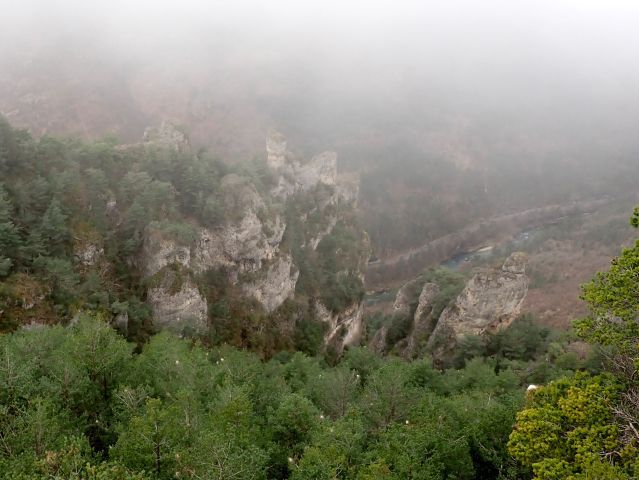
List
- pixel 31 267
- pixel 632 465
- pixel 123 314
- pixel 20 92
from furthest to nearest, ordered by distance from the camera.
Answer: pixel 20 92, pixel 123 314, pixel 31 267, pixel 632 465

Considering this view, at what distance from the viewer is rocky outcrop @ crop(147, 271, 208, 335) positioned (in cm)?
6159

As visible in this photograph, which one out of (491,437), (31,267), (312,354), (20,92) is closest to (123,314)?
(31,267)

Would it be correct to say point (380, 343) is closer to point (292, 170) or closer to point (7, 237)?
point (292, 170)

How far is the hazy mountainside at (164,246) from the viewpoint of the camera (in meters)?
52.5

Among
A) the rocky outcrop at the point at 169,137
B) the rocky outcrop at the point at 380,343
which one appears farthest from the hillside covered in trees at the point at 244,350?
the rocky outcrop at the point at 380,343

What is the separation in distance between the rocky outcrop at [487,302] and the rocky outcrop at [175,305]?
36181 millimetres

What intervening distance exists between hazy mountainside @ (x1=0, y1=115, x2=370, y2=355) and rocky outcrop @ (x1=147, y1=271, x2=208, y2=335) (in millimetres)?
150

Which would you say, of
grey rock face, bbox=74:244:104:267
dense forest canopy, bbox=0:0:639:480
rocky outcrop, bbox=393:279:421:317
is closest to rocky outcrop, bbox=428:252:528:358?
dense forest canopy, bbox=0:0:639:480

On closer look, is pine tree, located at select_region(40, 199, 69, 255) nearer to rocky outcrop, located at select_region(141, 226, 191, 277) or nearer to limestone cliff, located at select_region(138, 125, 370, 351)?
rocky outcrop, located at select_region(141, 226, 191, 277)

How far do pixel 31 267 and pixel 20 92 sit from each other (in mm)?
178043

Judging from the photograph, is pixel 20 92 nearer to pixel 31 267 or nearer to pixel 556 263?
pixel 31 267

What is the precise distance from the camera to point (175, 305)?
62.3 m

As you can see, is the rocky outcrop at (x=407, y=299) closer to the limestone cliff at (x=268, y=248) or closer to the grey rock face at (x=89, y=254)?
the limestone cliff at (x=268, y=248)

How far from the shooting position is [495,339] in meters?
73.1
